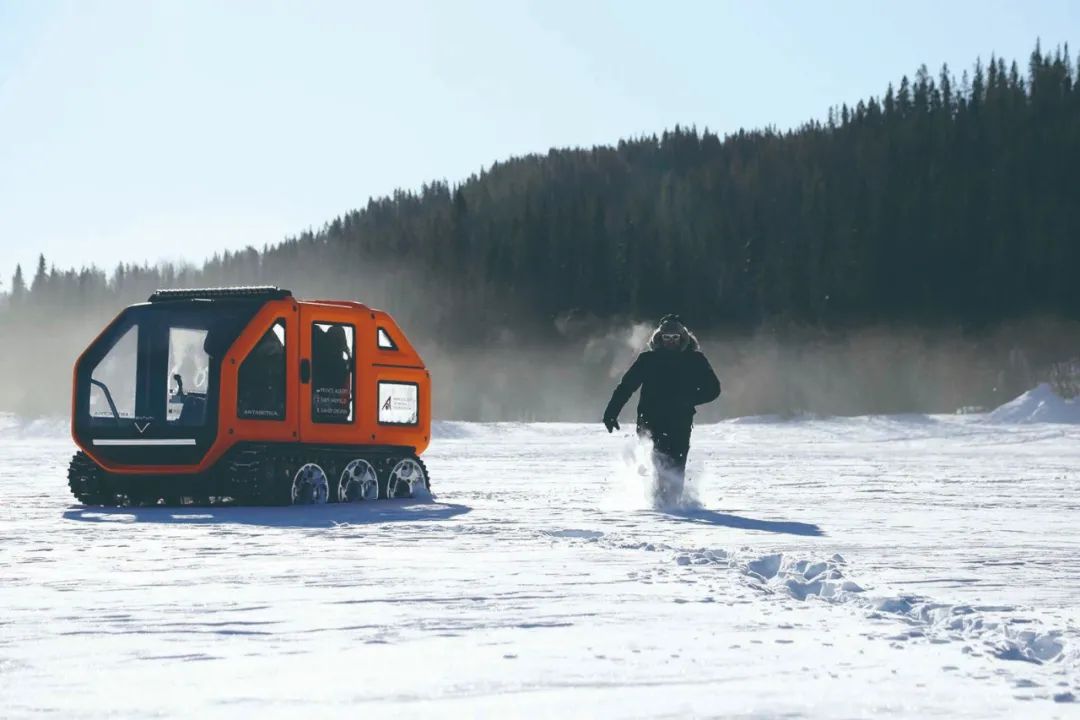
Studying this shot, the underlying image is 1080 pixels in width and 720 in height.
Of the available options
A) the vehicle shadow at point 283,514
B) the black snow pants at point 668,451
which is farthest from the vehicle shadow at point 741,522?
the vehicle shadow at point 283,514

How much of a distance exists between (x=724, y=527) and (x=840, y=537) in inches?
41.9

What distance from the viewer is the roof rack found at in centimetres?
1508

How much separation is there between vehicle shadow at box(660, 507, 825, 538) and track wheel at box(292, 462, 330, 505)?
12.5ft

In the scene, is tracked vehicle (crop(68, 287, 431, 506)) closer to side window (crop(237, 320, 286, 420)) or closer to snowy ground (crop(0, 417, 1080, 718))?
side window (crop(237, 320, 286, 420))

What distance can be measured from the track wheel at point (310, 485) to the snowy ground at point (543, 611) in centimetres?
71

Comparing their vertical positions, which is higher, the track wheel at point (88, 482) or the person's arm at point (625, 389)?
the person's arm at point (625, 389)

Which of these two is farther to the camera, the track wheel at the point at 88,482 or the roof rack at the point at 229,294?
the track wheel at the point at 88,482

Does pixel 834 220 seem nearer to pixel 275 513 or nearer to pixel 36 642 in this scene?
pixel 275 513

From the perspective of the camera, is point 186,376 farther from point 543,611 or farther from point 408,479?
point 543,611

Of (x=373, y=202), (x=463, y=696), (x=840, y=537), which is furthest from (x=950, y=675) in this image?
(x=373, y=202)

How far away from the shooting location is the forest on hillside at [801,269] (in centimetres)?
9669

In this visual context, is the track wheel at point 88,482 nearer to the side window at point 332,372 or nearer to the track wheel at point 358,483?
the side window at point 332,372

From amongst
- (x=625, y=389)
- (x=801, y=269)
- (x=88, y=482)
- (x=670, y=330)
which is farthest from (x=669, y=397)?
(x=801, y=269)

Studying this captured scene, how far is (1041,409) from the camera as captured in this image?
160 feet
